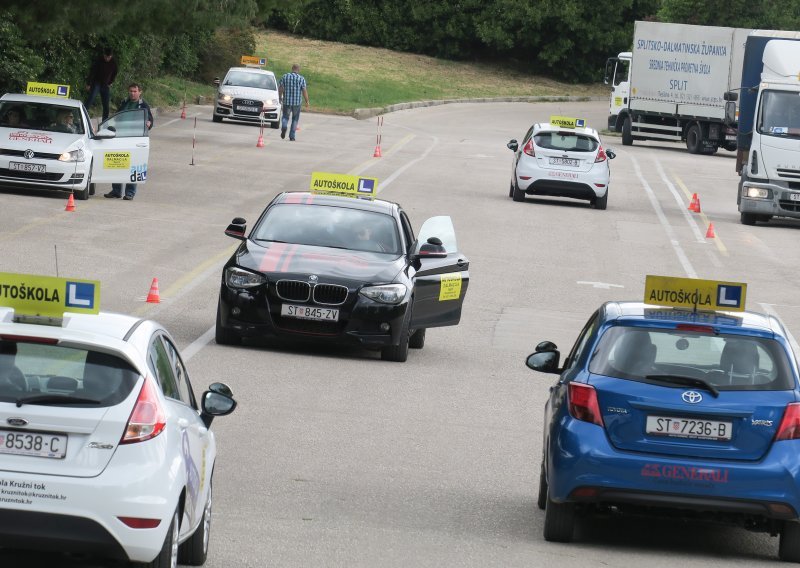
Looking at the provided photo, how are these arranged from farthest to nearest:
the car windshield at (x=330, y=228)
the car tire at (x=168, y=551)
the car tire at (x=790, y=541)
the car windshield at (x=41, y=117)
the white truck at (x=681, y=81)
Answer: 1. the white truck at (x=681, y=81)
2. the car windshield at (x=41, y=117)
3. the car windshield at (x=330, y=228)
4. the car tire at (x=790, y=541)
5. the car tire at (x=168, y=551)

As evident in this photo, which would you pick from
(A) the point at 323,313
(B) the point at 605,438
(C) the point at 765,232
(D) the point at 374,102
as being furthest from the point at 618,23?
(B) the point at 605,438

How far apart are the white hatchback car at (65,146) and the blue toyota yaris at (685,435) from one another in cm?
1918

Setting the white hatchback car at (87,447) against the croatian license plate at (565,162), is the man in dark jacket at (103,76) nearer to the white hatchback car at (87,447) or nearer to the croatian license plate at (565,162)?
the croatian license plate at (565,162)

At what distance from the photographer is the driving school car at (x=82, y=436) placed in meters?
6.80

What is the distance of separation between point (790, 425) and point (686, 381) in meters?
0.58

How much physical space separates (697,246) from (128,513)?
2246 centimetres

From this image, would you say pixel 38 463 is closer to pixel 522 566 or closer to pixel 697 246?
pixel 522 566

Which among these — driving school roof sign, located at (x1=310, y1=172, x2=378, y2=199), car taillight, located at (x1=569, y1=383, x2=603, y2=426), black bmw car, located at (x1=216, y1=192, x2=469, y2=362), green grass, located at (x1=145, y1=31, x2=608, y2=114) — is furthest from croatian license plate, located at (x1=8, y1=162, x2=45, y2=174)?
green grass, located at (x1=145, y1=31, x2=608, y2=114)

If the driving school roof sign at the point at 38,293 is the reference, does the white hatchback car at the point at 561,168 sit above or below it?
below

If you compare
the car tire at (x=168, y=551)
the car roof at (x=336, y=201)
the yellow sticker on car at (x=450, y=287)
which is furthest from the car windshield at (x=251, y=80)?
the car tire at (x=168, y=551)

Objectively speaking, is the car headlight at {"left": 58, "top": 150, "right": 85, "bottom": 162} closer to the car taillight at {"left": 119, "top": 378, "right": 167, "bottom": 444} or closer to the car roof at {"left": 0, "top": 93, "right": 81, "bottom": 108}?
the car roof at {"left": 0, "top": 93, "right": 81, "bottom": 108}

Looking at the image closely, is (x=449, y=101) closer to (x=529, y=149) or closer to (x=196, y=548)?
(x=529, y=149)

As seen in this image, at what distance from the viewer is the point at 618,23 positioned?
8700 cm

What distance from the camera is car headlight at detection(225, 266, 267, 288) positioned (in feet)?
51.1
